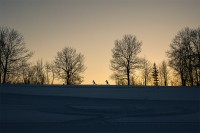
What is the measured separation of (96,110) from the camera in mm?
7855

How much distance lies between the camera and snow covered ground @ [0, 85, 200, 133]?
696 cm

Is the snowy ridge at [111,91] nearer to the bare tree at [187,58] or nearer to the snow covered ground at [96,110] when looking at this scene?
the snow covered ground at [96,110]

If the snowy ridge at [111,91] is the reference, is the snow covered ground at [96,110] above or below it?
below

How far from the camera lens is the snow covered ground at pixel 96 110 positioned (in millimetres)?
6965

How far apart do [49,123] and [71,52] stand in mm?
45696

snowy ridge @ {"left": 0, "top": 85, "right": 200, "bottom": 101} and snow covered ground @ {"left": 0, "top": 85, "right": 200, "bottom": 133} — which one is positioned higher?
snowy ridge @ {"left": 0, "top": 85, "right": 200, "bottom": 101}

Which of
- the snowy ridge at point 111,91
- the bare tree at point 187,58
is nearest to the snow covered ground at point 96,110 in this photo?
the snowy ridge at point 111,91

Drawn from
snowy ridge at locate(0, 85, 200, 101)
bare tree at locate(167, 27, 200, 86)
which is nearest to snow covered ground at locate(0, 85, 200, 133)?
snowy ridge at locate(0, 85, 200, 101)

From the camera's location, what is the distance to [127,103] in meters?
8.30

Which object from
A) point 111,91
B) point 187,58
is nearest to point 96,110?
point 111,91

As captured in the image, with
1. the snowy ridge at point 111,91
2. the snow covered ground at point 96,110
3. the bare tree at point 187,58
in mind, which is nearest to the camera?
the snow covered ground at point 96,110

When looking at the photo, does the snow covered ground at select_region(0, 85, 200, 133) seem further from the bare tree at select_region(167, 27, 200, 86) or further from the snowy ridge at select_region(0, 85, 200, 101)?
the bare tree at select_region(167, 27, 200, 86)

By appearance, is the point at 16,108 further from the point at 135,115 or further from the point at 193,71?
the point at 193,71

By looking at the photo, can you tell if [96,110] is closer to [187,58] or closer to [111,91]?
[111,91]
